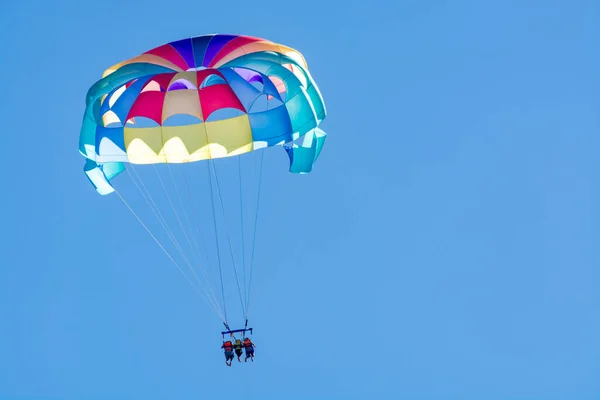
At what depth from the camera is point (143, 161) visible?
25.0 meters

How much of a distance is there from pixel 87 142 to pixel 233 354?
5.97 meters

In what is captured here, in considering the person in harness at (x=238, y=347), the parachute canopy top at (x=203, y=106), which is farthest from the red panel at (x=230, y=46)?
the person in harness at (x=238, y=347)

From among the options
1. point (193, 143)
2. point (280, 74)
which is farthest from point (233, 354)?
point (280, 74)

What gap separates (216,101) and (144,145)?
200 cm

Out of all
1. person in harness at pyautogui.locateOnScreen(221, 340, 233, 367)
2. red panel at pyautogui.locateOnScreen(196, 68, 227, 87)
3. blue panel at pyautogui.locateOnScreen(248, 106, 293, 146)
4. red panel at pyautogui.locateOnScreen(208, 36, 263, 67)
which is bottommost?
person in harness at pyautogui.locateOnScreen(221, 340, 233, 367)

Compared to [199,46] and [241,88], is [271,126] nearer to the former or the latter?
[241,88]

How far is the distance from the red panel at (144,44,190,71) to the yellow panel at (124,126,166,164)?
1655mm

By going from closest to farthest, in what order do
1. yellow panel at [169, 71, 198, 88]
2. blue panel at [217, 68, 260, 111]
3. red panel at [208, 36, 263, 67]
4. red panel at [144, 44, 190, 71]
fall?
red panel at [144, 44, 190, 71], red panel at [208, 36, 263, 67], yellow panel at [169, 71, 198, 88], blue panel at [217, 68, 260, 111]

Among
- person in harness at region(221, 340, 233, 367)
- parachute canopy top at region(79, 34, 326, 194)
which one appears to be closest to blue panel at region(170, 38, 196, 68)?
parachute canopy top at region(79, 34, 326, 194)

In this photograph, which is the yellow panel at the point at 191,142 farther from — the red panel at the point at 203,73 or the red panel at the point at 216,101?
the red panel at the point at 203,73

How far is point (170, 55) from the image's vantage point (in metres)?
24.2

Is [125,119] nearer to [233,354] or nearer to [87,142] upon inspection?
[87,142]

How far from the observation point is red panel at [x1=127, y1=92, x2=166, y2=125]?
24547 millimetres

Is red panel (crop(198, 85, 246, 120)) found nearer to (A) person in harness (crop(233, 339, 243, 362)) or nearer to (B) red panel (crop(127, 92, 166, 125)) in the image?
(B) red panel (crop(127, 92, 166, 125))
